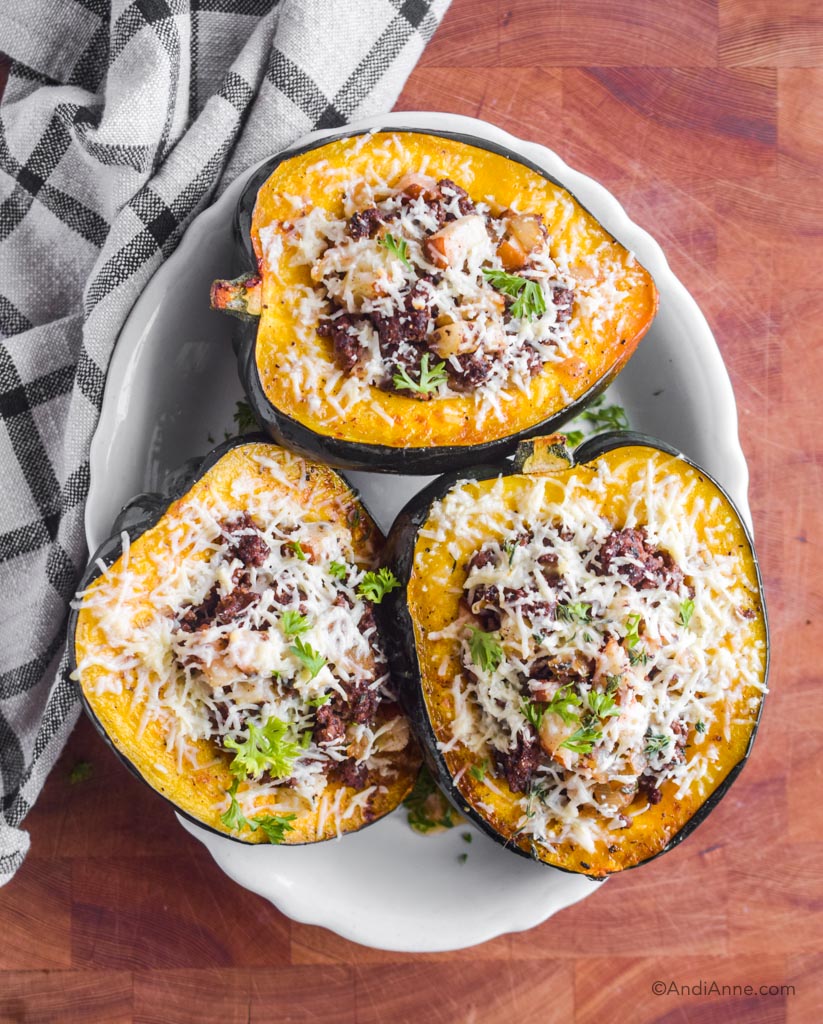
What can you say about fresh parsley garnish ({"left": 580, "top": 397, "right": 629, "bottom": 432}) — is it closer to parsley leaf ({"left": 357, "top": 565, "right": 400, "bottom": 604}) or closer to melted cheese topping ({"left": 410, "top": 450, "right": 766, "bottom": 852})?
melted cheese topping ({"left": 410, "top": 450, "right": 766, "bottom": 852})

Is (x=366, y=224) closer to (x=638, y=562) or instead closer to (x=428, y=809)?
(x=638, y=562)

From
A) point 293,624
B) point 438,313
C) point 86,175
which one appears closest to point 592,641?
point 293,624

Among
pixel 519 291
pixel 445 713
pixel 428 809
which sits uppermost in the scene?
pixel 519 291

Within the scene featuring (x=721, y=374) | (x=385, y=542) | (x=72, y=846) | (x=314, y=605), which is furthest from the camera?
(x=72, y=846)

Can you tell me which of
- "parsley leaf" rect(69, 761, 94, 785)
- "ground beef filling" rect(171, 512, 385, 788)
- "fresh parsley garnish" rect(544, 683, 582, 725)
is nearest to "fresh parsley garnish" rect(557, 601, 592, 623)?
"fresh parsley garnish" rect(544, 683, 582, 725)

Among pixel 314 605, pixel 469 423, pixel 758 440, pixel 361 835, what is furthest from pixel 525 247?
pixel 361 835

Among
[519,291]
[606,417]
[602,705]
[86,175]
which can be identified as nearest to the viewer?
[602,705]

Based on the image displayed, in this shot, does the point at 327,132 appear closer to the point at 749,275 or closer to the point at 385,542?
the point at 385,542
